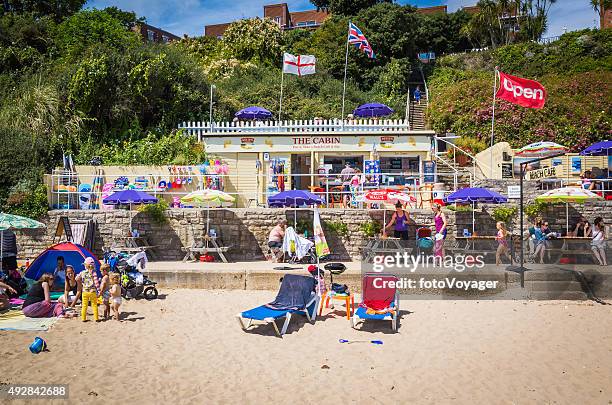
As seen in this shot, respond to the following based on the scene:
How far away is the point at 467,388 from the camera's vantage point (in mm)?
6840

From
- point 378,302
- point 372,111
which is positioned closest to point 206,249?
point 378,302

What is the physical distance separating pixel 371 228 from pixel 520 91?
7.76m

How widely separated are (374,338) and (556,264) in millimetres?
4959

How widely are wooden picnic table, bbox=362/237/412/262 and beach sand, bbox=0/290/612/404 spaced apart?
243 centimetres

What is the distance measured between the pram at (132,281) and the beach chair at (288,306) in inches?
104

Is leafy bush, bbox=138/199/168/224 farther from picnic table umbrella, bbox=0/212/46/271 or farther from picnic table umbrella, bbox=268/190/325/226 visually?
picnic table umbrella, bbox=0/212/46/271

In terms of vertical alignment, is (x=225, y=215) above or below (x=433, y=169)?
below

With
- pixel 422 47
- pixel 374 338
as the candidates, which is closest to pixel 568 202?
pixel 374 338

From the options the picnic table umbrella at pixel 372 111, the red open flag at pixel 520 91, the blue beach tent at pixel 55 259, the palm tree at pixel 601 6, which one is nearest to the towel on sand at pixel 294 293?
the blue beach tent at pixel 55 259

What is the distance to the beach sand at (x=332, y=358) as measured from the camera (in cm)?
671

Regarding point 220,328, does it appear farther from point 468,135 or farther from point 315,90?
point 315,90

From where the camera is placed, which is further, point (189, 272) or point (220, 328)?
point (189, 272)

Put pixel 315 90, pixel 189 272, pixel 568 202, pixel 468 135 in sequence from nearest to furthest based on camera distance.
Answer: pixel 189 272 → pixel 568 202 → pixel 468 135 → pixel 315 90

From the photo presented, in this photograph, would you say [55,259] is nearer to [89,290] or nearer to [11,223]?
[11,223]
